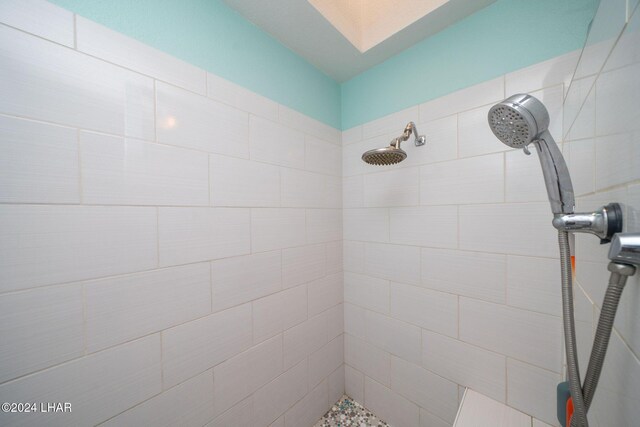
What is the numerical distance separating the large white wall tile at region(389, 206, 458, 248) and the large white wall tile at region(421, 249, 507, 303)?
1.7 inches

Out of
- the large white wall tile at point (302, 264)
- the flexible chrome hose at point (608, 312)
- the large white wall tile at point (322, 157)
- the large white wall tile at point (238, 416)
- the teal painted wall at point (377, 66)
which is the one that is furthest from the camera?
the large white wall tile at point (322, 157)

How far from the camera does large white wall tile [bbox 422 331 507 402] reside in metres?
0.78

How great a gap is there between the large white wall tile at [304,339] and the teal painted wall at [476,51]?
41.2 inches

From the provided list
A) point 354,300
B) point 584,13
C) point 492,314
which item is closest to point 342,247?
point 354,300

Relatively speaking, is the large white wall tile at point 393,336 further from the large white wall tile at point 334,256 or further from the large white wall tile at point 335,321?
the large white wall tile at point 334,256

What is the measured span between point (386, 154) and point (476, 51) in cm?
51

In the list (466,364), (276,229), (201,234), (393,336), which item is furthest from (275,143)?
(466,364)

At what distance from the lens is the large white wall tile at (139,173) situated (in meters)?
0.53

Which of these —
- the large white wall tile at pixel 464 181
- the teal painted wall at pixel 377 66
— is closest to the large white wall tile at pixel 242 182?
the teal painted wall at pixel 377 66

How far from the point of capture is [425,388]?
0.94 meters

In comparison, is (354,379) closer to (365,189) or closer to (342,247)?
(342,247)

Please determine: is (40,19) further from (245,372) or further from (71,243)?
(245,372)

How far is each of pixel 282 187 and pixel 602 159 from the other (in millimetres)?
856

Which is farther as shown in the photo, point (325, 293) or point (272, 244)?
point (325, 293)
